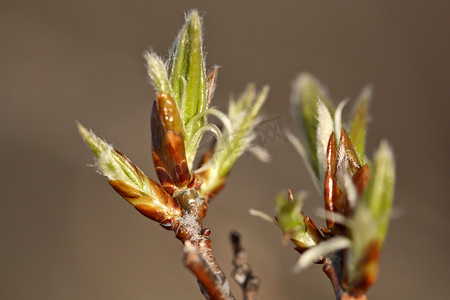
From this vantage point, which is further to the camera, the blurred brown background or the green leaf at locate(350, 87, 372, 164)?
the blurred brown background

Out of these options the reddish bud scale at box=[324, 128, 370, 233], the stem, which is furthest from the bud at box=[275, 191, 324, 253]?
the stem

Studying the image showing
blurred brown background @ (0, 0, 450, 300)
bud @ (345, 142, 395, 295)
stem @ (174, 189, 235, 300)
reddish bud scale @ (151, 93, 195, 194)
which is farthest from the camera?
blurred brown background @ (0, 0, 450, 300)

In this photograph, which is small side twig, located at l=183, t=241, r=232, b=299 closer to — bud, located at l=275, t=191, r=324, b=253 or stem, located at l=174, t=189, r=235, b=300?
stem, located at l=174, t=189, r=235, b=300

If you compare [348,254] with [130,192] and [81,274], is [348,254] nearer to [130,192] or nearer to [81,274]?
[130,192]

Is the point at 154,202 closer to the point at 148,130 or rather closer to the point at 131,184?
the point at 131,184

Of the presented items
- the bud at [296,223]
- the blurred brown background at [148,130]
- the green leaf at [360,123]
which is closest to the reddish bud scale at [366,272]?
the bud at [296,223]

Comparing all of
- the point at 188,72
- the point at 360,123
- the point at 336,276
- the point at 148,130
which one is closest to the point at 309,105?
the point at 360,123
